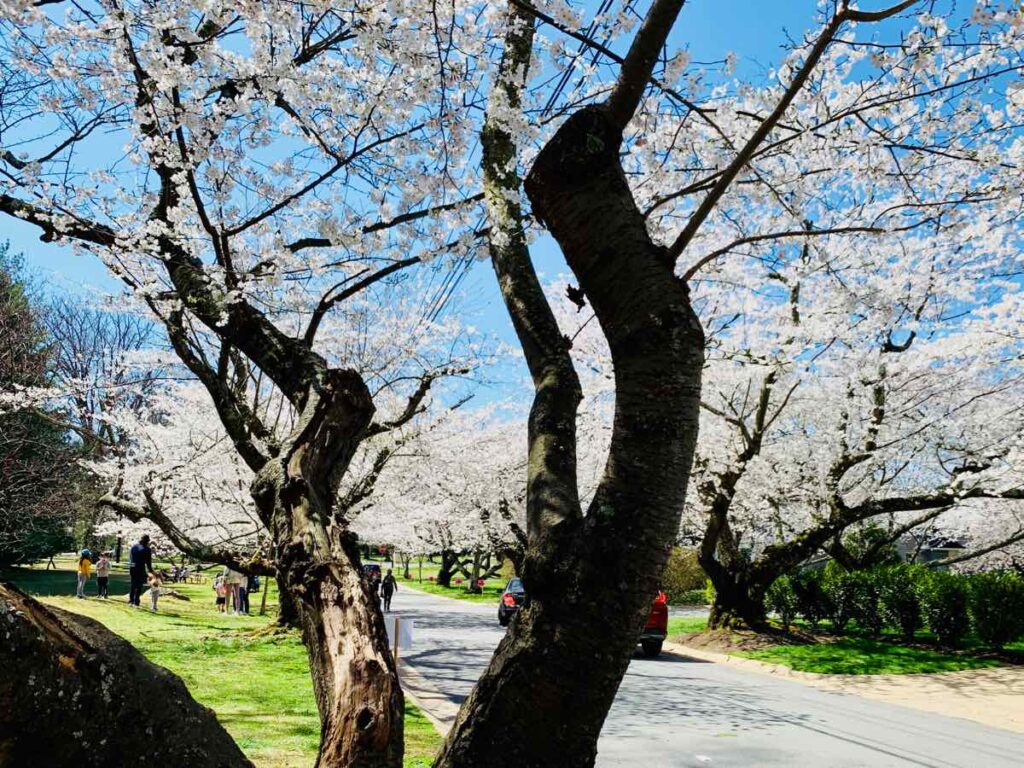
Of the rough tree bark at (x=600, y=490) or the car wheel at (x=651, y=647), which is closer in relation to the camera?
the rough tree bark at (x=600, y=490)

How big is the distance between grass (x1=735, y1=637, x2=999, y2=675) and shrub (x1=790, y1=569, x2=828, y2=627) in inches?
81.8

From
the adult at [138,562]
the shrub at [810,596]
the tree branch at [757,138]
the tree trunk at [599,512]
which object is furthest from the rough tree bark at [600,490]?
the adult at [138,562]

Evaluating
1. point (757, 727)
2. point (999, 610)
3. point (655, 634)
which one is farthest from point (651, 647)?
point (757, 727)

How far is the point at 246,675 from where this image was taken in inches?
388

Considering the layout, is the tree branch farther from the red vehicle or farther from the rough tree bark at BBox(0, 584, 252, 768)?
the red vehicle

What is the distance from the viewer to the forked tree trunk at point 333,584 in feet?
6.72

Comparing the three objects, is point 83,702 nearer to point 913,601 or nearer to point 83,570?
point 913,601

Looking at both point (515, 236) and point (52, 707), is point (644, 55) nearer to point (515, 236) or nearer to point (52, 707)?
point (515, 236)

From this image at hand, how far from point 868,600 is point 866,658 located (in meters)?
2.95

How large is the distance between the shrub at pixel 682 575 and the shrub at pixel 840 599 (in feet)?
47.0

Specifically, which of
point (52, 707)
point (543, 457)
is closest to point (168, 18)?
point (543, 457)

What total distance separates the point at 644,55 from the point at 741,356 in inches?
386

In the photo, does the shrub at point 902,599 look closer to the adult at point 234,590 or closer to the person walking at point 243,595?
the adult at point 234,590

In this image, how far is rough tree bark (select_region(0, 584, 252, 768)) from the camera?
1.13m
